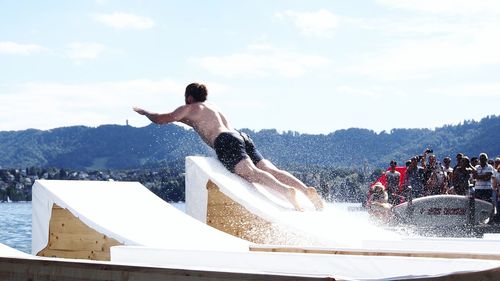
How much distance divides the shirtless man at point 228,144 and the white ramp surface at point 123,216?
1.97 meters

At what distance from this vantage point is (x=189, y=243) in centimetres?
568

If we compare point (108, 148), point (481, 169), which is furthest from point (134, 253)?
point (108, 148)

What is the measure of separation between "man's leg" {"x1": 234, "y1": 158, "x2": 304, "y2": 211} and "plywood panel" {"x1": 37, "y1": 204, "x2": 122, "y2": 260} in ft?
8.87

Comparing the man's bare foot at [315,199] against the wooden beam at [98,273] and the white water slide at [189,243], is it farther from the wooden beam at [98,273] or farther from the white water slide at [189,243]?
the wooden beam at [98,273]

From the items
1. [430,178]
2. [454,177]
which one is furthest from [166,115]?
[430,178]

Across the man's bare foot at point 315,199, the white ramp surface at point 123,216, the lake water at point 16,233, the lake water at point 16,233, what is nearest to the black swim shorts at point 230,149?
the man's bare foot at point 315,199

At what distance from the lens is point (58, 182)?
635cm

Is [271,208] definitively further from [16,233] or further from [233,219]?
[16,233]

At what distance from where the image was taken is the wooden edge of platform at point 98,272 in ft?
10.2

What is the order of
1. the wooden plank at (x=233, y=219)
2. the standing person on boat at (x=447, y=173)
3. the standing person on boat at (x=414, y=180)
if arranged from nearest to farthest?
the wooden plank at (x=233, y=219), the standing person on boat at (x=414, y=180), the standing person on boat at (x=447, y=173)

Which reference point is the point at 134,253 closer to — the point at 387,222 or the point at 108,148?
the point at 387,222

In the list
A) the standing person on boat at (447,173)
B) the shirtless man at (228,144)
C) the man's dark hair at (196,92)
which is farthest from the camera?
the standing person on boat at (447,173)

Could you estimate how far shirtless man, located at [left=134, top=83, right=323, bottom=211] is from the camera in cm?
855

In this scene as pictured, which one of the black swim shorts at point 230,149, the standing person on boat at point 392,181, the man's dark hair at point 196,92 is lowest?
the standing person on boat at point 392,181
